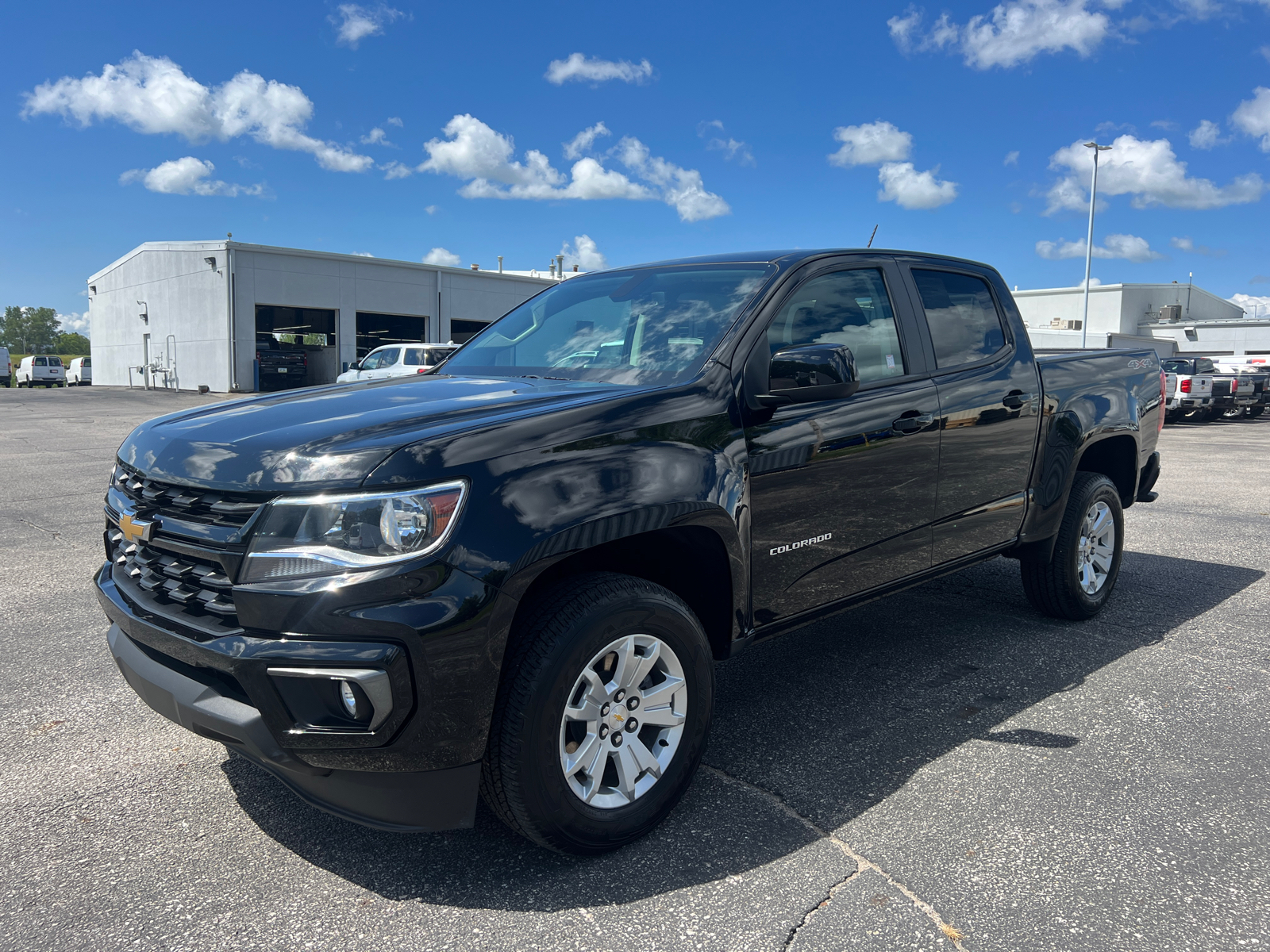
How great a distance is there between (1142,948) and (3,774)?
3.62m

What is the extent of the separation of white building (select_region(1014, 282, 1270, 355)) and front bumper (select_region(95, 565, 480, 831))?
5368cm

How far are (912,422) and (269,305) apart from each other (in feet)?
121

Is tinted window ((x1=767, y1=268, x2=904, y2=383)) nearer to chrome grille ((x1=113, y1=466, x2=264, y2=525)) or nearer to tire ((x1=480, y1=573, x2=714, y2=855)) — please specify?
tire ((x1=480, y1=573, x2=714, y2=855))

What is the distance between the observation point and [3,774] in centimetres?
322

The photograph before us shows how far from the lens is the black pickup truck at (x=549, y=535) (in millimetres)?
2295

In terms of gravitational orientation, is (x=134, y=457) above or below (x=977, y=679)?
above

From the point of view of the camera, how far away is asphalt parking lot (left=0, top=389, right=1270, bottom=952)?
7.87 ft

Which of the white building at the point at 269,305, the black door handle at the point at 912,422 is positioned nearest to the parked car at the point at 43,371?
the white building at the point at 269,305

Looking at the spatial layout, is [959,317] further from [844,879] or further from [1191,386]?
[1191,386]

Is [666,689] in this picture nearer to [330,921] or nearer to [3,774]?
[330,921]

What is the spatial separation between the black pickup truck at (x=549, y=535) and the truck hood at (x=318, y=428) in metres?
0.01

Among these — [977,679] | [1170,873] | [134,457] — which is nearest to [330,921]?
[134,457]

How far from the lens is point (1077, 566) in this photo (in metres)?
4.93

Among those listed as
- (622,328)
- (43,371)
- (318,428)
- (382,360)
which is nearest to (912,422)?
(622,328)
